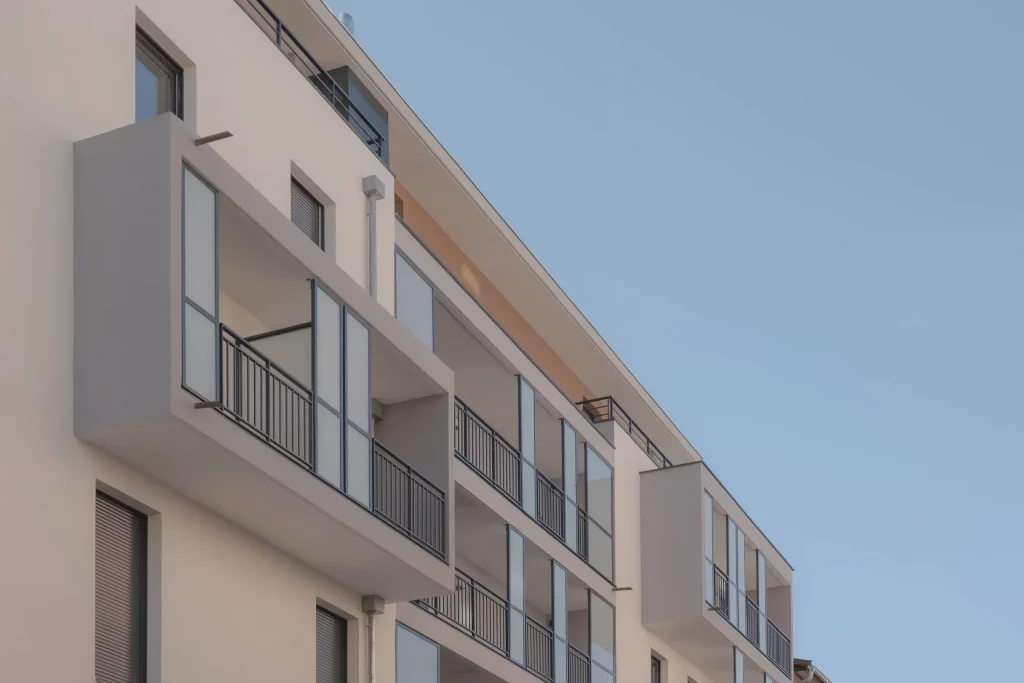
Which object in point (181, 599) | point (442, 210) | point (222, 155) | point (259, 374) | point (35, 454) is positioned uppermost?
point (442, 210)

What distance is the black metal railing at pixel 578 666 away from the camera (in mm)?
30480

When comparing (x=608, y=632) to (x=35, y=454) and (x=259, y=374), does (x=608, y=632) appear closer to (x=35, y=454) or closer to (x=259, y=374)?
(x=259, y=374)

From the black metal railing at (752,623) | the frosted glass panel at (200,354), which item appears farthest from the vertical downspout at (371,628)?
the black metal railing at (752,623)

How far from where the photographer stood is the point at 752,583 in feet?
132

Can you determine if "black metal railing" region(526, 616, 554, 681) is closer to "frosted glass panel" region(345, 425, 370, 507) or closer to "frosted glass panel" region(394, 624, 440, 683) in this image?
"frosted glass panel" region(394, 624, 440, 683)

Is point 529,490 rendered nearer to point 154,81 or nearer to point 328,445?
point 328,445

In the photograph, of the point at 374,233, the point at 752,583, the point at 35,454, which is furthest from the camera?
the point at 752,583

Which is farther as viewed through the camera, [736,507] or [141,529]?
[736,507]

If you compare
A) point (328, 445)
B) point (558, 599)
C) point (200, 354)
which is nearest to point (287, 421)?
point (328, 445)

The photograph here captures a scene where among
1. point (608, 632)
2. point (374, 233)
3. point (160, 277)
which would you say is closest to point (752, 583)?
point (608, 632)

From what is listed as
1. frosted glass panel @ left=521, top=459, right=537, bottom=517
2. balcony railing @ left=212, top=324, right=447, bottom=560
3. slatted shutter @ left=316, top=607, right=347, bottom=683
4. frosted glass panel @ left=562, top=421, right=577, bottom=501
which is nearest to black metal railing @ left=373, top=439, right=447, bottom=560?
balcony railing @ left=212, top=324, right=447, bottom=560

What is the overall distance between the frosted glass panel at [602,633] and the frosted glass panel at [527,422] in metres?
3.41

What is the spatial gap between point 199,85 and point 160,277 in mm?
3722

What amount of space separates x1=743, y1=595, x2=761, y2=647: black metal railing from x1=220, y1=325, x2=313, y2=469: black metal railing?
63.9ft
